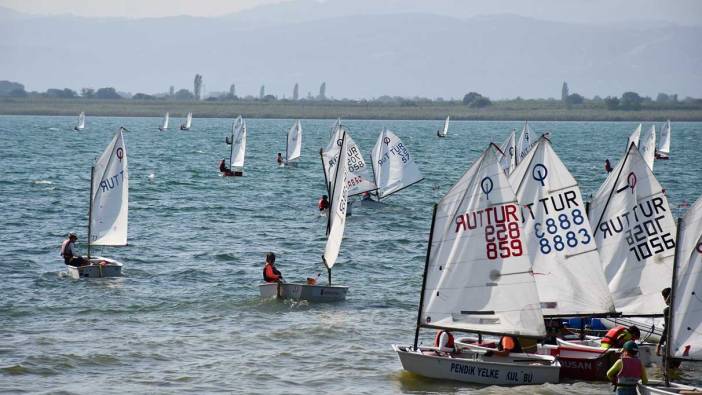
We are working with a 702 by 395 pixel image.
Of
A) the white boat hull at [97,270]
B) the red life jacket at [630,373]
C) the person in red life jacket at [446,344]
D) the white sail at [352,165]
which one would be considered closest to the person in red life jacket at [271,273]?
the white boat hull at [97,270]

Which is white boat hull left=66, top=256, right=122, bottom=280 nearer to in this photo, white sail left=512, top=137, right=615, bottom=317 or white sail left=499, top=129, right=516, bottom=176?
white sail left=512, top=137, right=615, bottom=317

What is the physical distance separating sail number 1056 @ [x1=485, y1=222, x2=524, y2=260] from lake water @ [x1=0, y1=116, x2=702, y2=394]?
9.65 feet

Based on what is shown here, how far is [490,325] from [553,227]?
11.8 ft

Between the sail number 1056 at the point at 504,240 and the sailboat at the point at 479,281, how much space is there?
2cm

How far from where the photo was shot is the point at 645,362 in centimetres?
2555

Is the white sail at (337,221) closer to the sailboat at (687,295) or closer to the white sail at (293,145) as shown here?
the sailboat at (687,295)

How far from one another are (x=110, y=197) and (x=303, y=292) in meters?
10.7

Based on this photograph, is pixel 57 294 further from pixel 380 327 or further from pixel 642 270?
pixel 642 270

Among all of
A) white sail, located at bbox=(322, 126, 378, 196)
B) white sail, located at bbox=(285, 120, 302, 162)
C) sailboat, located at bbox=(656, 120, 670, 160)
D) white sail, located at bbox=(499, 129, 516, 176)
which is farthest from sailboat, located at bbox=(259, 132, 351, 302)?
sailboat, located at bbox=(656, 120, 670, 160)

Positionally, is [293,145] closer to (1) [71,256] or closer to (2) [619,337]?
(1) [71,256]

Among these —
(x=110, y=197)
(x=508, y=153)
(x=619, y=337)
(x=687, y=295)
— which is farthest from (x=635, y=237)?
→ (x=508, y=153)

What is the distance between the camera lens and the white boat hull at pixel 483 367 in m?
23.5

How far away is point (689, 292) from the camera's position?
21766 millimetres

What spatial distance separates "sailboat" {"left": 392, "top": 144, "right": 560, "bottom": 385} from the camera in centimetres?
2395
